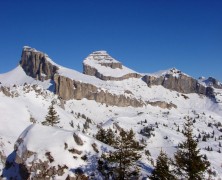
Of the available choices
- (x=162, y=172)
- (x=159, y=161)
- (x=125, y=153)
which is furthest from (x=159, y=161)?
(x=125, y=153)

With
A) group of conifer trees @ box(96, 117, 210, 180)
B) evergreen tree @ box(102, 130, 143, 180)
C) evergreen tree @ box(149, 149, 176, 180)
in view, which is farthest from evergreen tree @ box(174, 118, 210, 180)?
evergreen tree @ box(102, 130, 143, 180)

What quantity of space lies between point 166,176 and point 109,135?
1474 inches

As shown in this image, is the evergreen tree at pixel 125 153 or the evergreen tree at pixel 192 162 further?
the evergreen tree at pixel 125 153

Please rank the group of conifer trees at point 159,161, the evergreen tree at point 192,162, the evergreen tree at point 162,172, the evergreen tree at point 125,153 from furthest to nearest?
the evergreen tree at point 125,153
the evergreen tree at point 162,172
the group of conifer trees at point 159,161
the evergreen tree at point 192,162

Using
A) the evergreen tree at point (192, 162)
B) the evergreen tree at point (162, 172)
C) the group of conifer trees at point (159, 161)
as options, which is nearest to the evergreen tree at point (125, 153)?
the group of conifer trees at point (159, 161)

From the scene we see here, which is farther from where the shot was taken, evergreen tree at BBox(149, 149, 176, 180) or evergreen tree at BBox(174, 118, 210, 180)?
evergreen tree at BBox(149, 149, 176, 180)

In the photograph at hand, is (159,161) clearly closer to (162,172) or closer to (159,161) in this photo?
(159,161)

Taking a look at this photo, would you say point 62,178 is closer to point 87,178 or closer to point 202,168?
point 87,178

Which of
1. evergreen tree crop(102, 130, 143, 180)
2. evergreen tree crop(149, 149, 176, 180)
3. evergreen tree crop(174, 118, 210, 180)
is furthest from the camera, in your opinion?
evergreen tree crop(102, 130, 143, 180)

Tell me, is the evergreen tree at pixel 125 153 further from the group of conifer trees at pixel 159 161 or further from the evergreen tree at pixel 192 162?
the evergreen tree at pixel 192 162

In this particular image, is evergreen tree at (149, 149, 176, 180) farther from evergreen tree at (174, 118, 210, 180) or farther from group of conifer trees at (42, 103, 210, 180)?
evergreen tree at (174, 118, 210, 180)

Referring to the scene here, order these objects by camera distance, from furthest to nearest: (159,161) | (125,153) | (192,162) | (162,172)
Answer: (125,153), (159,161), (162,172), (192,162)

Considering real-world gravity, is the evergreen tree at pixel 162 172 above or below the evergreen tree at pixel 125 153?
below

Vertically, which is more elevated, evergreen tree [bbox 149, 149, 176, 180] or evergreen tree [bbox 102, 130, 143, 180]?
evergreen tree [bbox 102, 130, 143, 180]
